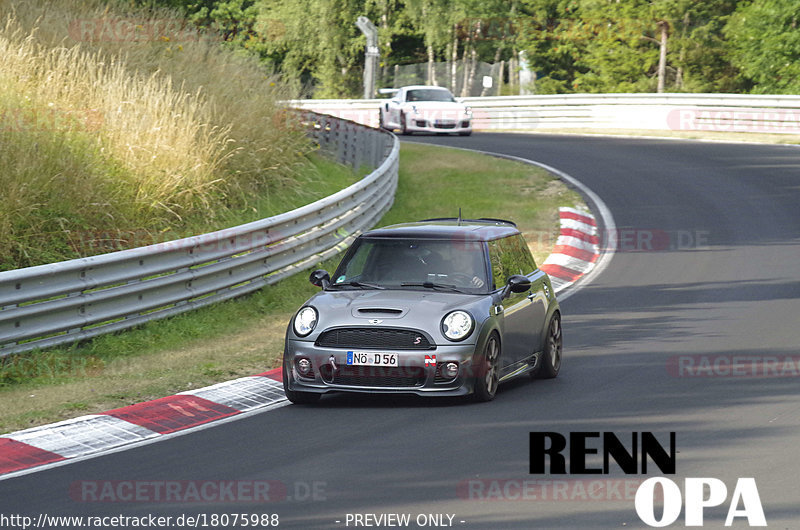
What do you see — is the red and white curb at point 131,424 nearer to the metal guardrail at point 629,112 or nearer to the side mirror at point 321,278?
the side mirror at point 321,278

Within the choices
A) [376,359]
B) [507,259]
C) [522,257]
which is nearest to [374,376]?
[376,359]

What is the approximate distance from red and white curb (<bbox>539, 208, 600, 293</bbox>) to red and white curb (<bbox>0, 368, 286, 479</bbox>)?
670 centimetres

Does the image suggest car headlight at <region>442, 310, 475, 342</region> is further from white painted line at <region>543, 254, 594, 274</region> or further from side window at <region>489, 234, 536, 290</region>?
white painted line at <region>543, 254, 594, 274</region>

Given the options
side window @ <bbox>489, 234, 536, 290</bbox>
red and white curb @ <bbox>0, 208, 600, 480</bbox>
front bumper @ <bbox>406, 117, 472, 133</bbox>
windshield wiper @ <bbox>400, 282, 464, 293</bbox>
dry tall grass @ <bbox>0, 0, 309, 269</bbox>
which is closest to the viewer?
red and white curb @ <bbox>0, 208, 600, 480</bbox>

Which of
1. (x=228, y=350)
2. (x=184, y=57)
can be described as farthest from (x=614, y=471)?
(x=184, y=57)

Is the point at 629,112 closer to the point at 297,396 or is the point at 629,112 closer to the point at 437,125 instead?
the point at 437,125

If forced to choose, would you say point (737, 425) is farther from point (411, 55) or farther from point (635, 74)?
point (411, 55)

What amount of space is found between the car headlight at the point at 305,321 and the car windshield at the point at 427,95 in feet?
88.8

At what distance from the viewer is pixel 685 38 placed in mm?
52500

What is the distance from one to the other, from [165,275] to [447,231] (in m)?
4.04

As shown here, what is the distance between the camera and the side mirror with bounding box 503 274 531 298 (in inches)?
404

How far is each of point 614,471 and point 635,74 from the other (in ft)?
159

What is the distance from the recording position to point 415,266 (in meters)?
10.4

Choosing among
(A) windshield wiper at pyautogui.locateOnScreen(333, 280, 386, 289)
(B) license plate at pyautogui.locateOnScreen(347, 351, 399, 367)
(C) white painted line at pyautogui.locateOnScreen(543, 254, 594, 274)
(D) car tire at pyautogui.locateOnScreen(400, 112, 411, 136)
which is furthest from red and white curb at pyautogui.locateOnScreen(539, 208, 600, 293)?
(D) car tire at pyautogui.locateOnScreen(400, 112, 411, 136)
